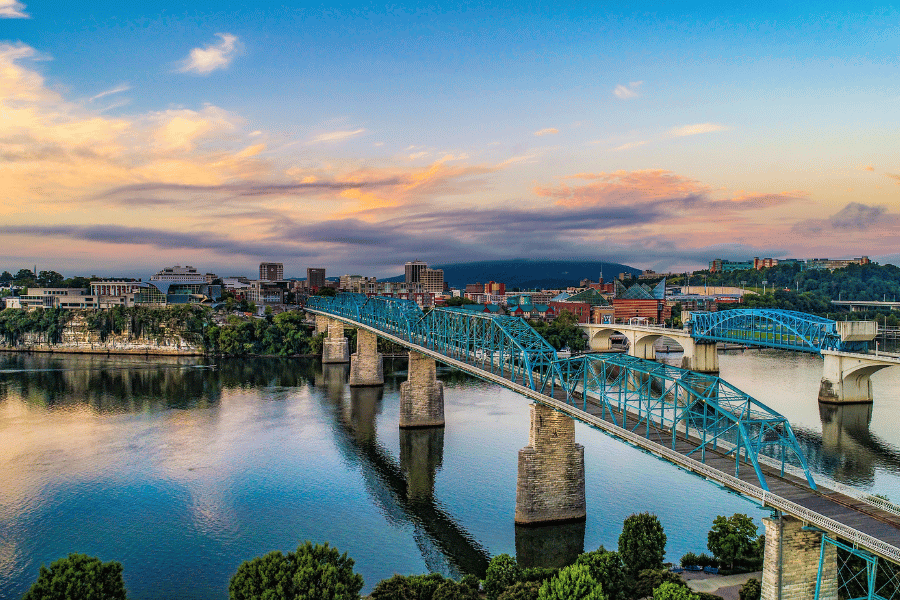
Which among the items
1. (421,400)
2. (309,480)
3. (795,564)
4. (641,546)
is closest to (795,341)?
(421,400)

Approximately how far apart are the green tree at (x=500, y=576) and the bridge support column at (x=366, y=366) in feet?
166

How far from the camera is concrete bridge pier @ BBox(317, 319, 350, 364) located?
313 feet

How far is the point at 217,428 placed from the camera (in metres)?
53.2

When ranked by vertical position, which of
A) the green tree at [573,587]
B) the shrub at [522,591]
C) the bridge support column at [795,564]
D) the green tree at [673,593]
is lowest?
the shrub at [522,591]

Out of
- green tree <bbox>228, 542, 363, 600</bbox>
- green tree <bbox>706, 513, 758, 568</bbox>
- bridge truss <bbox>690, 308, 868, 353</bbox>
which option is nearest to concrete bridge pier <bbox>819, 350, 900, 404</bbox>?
bridge truss <bbox>690, 308, 868, 353</bbox>

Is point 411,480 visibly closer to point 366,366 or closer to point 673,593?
point 673,593

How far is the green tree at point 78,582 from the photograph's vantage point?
20281 millimetres

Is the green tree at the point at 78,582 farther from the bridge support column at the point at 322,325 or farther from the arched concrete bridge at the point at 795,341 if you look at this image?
the bridge support column at the point at 322,325

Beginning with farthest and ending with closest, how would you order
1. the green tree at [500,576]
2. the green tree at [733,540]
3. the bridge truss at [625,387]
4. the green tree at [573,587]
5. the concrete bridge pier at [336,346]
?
the concrete bridge pier at [336,346] → the green tree at [733,540] → the bridge truss at [625,387] → the green tree at [500,576] → the green tree at [573,587]

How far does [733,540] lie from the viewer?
26062 mm

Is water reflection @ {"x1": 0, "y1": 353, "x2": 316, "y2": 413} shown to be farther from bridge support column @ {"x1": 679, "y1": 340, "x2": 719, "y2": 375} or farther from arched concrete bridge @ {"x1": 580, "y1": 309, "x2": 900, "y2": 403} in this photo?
bridge support column @ {"x1": 679, "y1": 340, "x2": 719, "y2": 375}

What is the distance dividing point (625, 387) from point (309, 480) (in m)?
20.4

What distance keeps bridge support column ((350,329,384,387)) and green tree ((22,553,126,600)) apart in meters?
52.2

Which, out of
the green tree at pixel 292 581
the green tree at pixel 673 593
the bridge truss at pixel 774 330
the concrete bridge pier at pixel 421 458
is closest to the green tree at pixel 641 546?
the green tree at pixel 673 593
